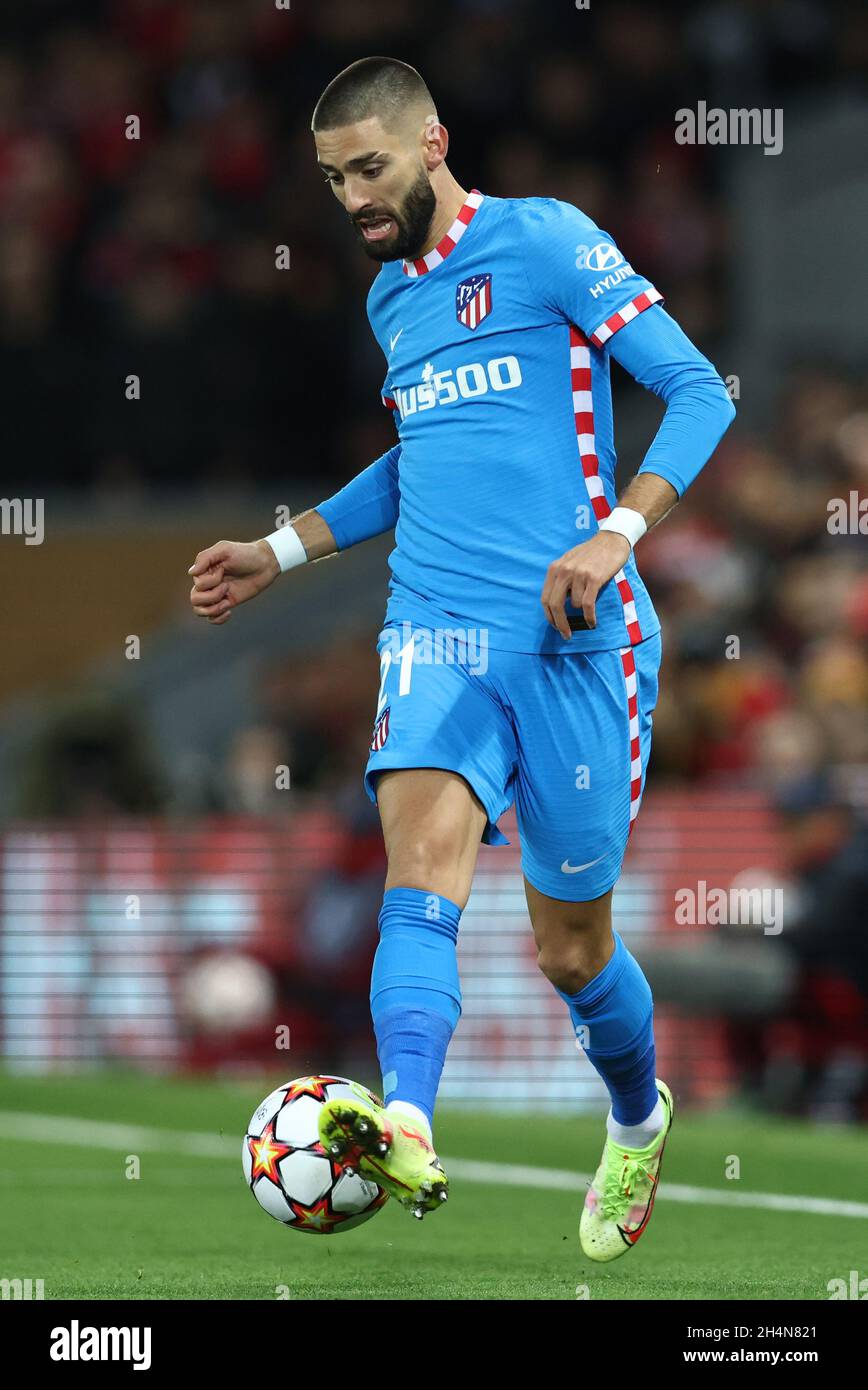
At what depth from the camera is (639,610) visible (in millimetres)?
5812

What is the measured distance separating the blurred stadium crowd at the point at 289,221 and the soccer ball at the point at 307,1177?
9.67m

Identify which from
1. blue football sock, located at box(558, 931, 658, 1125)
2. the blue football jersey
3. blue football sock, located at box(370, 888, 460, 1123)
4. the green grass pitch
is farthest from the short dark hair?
the green grass pitch

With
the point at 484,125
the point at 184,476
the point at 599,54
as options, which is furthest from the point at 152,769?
the point at 599,54

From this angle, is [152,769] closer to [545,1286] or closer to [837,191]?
[837,191]

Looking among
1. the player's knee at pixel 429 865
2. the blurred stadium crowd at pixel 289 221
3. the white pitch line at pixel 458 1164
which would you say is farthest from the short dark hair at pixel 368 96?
the blurred stadium crowd at pixel 289 221

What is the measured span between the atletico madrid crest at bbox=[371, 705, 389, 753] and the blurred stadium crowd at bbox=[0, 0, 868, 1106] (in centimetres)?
913

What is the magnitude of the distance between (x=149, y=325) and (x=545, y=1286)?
1272 cm

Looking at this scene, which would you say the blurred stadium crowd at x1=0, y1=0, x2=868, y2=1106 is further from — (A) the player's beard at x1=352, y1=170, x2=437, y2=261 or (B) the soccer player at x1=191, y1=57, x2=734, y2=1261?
(A) the player's beard at x1=352, y1=170, x2=437, y2=261

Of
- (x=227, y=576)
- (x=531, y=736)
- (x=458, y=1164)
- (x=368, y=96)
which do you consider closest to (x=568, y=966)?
(x=531, y=736)

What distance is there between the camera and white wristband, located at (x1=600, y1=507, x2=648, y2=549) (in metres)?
5.26

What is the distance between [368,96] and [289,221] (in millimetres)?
13116

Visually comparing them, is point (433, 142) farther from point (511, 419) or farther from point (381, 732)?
point (381, 732)

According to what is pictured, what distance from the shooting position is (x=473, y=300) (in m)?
5.67

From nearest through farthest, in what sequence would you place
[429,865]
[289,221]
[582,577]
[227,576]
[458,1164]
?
[582,577], [429,865], [227,576], [458,1164], [289,221]
